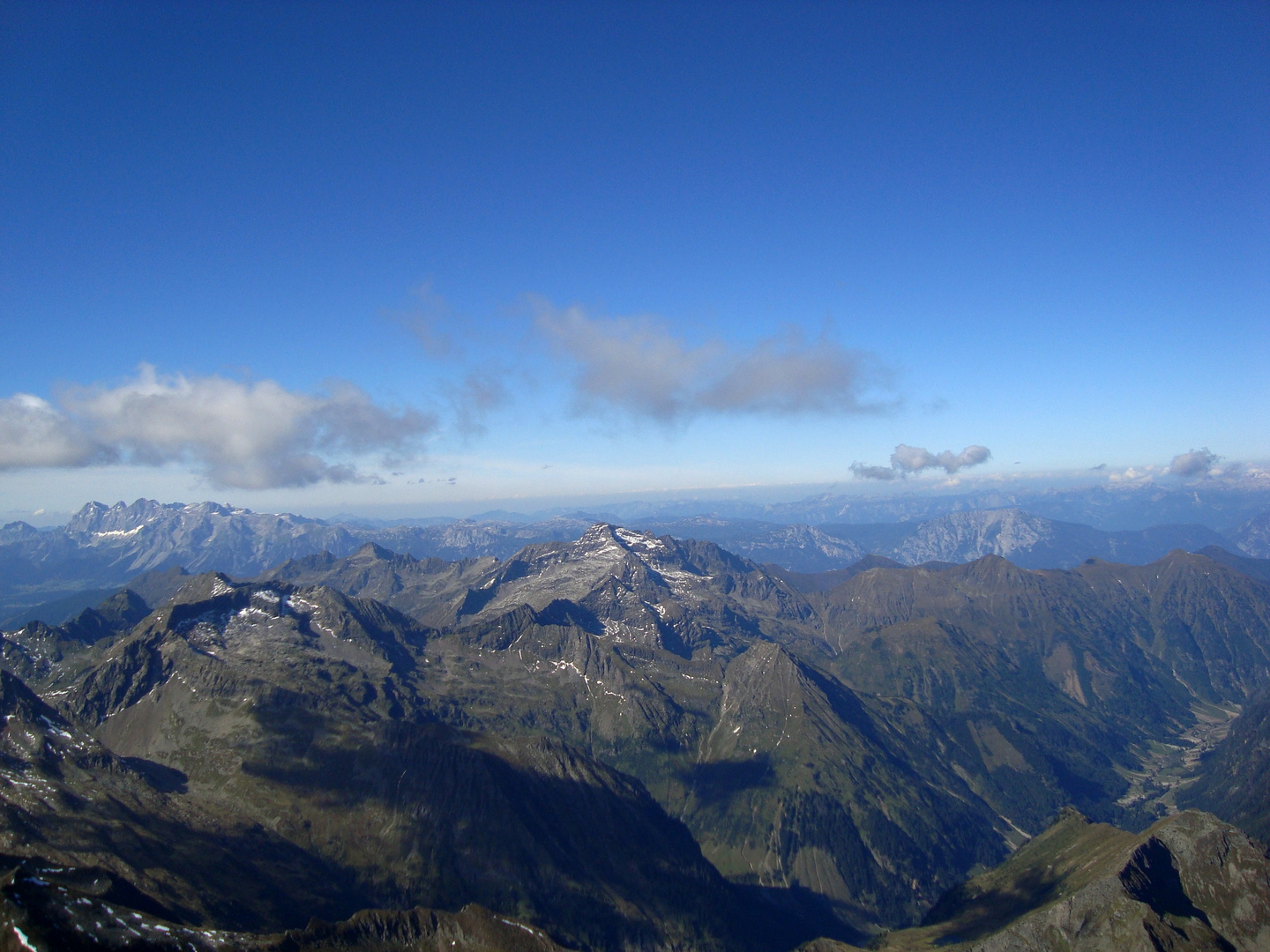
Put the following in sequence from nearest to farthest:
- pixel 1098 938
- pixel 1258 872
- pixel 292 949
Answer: pixel 292 949
pixel 1098 938
pixel 1258 872

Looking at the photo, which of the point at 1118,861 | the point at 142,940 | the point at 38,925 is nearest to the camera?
the point at 38,925

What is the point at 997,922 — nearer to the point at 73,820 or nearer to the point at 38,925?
the point at 38,925

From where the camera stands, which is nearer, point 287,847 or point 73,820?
point 73,820

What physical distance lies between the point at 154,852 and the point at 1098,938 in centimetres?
22112

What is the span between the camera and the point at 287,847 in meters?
198

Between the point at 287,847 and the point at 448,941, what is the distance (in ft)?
276

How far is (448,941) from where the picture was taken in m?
142

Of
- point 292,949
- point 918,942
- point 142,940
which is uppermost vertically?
point 142,940

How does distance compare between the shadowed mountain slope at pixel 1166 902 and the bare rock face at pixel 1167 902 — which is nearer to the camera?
the bare rock face at pixel 1167 902

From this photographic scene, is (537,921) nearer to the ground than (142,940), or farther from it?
nearer to the ground

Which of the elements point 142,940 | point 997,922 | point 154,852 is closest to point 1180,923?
point 997,922

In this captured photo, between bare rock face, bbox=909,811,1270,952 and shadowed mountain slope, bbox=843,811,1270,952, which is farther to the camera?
shadowed mountain slope, bbox=843,811,1270,952

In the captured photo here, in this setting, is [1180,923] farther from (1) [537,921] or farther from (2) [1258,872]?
(1) [537,921]

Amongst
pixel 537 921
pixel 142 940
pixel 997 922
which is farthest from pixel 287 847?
pixel 997 922
